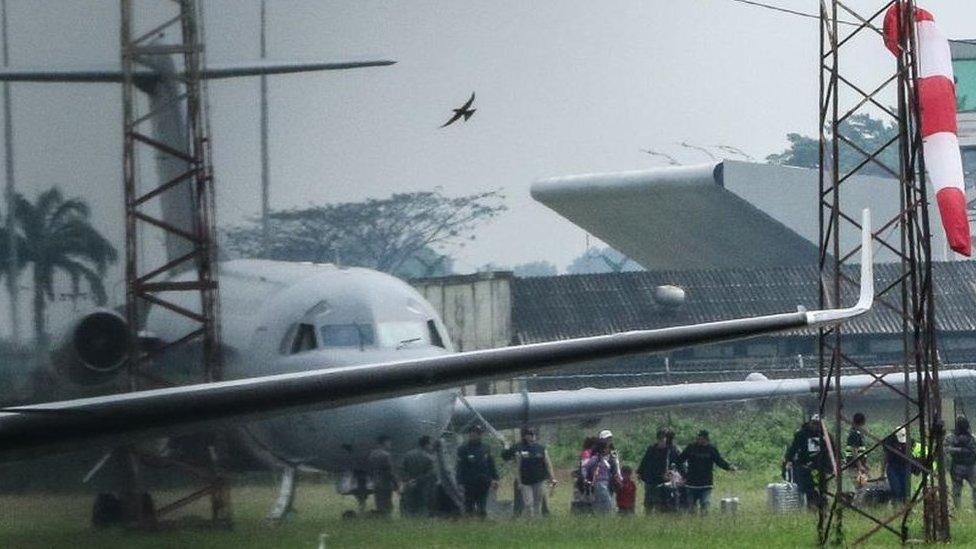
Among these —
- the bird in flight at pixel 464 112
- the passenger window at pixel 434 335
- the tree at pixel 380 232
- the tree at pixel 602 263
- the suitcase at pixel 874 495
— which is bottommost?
the suitcase at pixel 874 495

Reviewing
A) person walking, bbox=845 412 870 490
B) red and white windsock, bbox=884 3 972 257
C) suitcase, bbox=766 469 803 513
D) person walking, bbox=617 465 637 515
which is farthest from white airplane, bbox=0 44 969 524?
person walking, bbox=845 412 870 490

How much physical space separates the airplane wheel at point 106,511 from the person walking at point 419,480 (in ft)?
4.26

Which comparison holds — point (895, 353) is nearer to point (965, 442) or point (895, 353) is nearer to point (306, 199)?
point (965, 442)

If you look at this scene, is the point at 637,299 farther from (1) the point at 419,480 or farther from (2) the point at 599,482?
(2) the point at 599,482

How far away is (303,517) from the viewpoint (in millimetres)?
3979

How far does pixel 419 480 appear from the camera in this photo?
469cm

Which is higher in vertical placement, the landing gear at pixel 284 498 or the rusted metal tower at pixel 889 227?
the rusted metal tower at pixel 889 227

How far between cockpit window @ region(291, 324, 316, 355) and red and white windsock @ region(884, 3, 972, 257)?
8832 millimetres

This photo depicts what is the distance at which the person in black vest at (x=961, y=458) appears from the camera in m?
20.0

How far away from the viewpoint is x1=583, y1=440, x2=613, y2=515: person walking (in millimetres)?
9609

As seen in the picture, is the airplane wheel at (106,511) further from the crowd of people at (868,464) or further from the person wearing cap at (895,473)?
the person wearing cap at (895,473)

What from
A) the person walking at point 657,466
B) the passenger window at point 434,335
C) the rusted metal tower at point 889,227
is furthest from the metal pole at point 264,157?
the person walking at point 657,466

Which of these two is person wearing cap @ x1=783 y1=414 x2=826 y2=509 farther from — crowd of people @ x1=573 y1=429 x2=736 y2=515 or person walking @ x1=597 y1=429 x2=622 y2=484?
person walking @ x1=597 y1=429 x2=622 y2=484

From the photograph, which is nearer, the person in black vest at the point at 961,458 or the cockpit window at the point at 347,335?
the cockpit window at the point at 347,335
